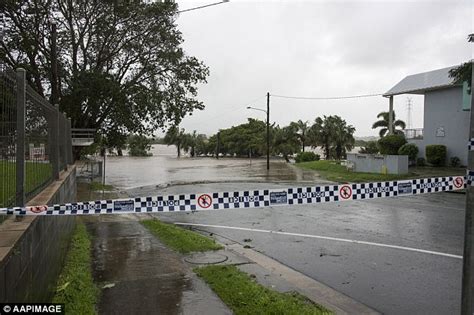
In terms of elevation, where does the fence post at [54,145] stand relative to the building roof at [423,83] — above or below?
below

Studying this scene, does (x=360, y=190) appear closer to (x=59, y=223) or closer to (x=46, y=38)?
(x=59, y=223)

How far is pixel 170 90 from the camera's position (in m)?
27.3

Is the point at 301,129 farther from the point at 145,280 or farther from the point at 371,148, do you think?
the point at 145,280

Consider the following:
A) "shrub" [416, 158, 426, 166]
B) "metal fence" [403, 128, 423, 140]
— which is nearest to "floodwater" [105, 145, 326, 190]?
"shrub" [416, 158, 426, 166]

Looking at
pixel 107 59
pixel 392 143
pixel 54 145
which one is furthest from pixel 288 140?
pixel 54 145

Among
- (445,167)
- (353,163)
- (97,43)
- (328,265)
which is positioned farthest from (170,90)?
(328,265)

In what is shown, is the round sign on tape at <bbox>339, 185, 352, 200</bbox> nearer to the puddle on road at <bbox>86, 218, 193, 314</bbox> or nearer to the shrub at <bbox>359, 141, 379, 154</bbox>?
the puddle on road at <bbox>86, 218, 193, 314</bbox>

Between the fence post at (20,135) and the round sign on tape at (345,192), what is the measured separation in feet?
16.4

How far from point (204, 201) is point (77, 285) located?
2195 mm

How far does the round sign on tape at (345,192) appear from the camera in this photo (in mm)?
7414

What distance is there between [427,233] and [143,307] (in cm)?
726

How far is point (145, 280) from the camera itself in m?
5.80

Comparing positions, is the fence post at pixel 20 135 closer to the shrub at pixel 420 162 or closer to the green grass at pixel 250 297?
the green grass at pixel 250 297

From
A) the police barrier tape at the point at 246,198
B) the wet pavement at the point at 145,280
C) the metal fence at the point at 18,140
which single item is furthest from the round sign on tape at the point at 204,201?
the metal fence at the point at 18,140
